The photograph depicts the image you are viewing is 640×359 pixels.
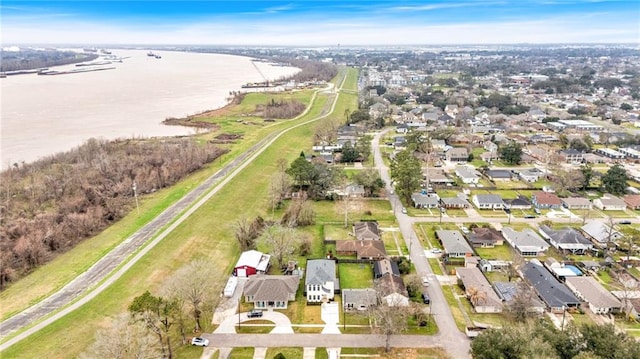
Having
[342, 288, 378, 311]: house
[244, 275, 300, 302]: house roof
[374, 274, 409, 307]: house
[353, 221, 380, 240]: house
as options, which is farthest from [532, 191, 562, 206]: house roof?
[244, 275, 300, 302]: house roof

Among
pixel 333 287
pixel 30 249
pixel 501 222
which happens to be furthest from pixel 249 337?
pixel 501 222

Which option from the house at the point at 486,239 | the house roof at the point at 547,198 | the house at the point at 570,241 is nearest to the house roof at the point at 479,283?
the house at the point at 486,239

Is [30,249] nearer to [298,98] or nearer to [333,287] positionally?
[333,287]

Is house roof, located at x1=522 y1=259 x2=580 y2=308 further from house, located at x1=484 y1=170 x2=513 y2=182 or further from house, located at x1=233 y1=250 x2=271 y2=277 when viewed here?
house, located at x1=484 y1=170 x2=513 y2=182

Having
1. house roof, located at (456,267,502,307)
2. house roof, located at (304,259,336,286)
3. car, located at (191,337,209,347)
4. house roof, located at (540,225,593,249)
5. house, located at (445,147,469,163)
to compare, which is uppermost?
house, located at (445,147,469,163)

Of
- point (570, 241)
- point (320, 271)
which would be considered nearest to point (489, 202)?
point (570, 241)

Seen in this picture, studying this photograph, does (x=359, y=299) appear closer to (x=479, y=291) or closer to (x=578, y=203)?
(x=479, y=291)

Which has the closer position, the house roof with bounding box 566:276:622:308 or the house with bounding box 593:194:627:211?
the house roof with bounding box 566:276:622:308
